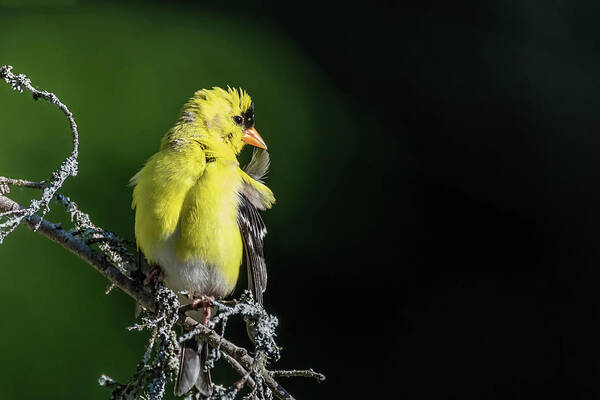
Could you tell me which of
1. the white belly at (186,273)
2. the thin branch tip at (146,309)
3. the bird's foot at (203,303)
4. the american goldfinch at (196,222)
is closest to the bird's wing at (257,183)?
the american goldfinch at (196,222)

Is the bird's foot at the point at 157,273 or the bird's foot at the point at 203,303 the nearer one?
the bird's foot at the point at 203,303

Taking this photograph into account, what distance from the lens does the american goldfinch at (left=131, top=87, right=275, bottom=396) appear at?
2.24 meters

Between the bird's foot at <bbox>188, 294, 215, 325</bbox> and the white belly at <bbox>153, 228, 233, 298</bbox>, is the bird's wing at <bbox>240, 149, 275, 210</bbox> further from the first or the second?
the bird's foot at <bbox>188, 294, 215, 325</bbox>

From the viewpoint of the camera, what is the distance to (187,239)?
2264 mm

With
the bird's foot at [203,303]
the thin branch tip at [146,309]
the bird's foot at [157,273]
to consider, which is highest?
the bird's foot at [157,273]

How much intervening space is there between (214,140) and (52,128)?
81cm

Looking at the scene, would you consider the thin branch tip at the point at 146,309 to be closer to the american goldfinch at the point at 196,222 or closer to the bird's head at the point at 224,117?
the american goldfinch at the point at 196,222

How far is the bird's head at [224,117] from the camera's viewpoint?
265 cm

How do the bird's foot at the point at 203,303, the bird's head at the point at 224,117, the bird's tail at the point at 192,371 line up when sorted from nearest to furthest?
the bird's foot at the point at 203,303 → the bird's tail at the point at 192,371 → the bird's head at the point at 224,117

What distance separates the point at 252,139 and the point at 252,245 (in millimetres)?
542

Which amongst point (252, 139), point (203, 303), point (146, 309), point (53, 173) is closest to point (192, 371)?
point (203, 303)

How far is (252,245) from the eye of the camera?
2.42 metres

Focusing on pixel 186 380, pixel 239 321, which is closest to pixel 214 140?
pixel 186 380

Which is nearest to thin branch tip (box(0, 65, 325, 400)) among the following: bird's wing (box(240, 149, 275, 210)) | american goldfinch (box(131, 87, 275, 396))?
american goldfinch (box(131, 87, 275, 396))
